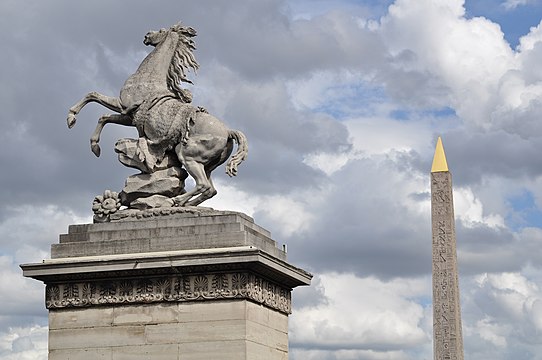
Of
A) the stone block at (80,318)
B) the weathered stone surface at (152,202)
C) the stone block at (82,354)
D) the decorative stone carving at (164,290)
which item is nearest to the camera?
the decorative stone carving at (164,290)

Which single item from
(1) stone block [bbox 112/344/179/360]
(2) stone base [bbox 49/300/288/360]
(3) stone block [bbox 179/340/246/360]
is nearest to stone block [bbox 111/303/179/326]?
(2) stone base [bbox 49/300/288/360]

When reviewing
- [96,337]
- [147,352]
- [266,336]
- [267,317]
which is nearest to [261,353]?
[266,336]

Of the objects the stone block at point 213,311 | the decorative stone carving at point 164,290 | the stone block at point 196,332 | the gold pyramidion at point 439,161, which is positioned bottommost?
the stone block at point 196,332

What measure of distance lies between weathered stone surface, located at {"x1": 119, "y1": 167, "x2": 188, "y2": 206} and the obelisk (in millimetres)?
27428

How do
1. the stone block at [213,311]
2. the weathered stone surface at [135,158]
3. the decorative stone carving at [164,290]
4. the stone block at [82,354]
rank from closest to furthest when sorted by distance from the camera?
the stone block at [213,311]
the decorative stone carving at [164,290]
the stone block at [82,354]
the weathered stone surface at [135,158]

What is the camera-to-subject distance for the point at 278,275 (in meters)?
18.5

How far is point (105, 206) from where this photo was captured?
62.2 ft

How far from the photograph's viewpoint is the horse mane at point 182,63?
65.3 ft

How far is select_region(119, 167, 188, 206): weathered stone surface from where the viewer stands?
62.5ft

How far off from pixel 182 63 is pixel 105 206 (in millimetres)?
2476

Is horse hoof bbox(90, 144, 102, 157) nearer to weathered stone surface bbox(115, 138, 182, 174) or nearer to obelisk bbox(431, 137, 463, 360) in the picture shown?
weathered stone surface bbox(115, 138, 182, 174)

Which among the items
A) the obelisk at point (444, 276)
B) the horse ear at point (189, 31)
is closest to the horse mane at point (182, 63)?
the horse ear at point (189, 31)

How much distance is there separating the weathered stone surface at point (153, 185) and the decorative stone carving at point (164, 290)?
1.39m

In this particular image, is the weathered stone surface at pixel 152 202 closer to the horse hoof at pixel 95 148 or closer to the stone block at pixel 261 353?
the horse hoof at pixel 95 148
